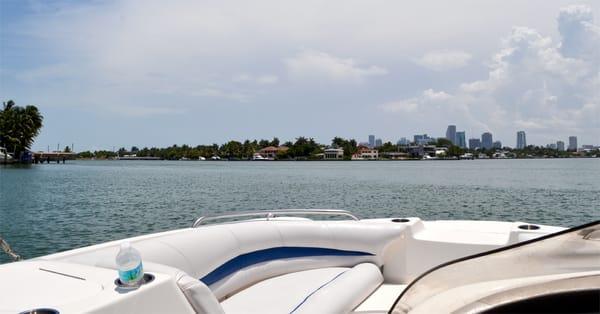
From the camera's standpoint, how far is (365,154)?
134 m

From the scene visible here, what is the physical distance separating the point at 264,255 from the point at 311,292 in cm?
58

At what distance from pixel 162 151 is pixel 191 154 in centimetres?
1584

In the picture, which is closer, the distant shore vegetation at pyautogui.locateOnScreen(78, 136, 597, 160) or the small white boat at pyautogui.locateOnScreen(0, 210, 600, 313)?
the small white boat at pyautogui.locateOnScreen(0, 210, 600, 313)

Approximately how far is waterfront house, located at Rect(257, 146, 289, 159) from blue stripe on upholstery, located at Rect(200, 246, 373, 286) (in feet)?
434

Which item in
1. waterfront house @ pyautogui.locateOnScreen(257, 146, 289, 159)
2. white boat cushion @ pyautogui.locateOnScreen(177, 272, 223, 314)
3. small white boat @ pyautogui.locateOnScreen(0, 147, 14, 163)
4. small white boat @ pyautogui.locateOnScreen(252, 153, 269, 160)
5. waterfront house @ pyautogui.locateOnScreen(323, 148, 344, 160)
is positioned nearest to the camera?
white boat cushion @ pyautogui.locateOnScreen(177, 272, 223, 314)

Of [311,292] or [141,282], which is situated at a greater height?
[141,282]

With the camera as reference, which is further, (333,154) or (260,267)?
(333,154)

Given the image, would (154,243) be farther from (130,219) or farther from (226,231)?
(130,219)

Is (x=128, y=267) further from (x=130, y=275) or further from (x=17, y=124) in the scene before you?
(x=17, y=124)

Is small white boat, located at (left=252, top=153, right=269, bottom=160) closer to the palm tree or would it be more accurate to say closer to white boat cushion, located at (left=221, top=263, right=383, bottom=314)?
the palm tree

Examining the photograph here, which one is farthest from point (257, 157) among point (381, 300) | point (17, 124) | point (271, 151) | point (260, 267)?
point (381, 300)

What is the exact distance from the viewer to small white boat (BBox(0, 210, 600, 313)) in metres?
0.92

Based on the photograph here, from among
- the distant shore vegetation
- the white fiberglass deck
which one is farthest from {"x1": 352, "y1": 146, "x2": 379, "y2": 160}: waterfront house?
the white fiberglass deck

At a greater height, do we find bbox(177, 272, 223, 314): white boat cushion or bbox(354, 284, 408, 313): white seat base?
bbox(177, 272, 223, 314): white boat cushion
